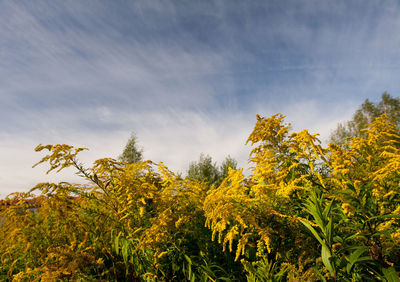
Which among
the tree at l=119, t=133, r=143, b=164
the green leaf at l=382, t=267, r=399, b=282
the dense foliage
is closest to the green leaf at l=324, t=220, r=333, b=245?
the dense foliage

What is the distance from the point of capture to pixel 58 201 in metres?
2.09

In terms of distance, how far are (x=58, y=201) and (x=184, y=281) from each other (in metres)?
1.43

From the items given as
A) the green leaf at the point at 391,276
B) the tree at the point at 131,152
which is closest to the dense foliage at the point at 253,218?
the green leaf at the point at 391,276

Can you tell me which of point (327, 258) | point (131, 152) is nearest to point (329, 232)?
point (327, 258)

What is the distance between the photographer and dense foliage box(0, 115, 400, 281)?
4.82 feet

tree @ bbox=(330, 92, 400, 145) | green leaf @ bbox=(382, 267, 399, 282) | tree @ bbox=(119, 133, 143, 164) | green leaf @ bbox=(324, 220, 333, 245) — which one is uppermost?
tree @ bbox=(330, 92, 400, 145)

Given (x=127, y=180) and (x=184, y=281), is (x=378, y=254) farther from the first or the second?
(x=127, y=180)

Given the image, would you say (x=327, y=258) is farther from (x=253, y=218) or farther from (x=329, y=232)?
(x=253, y=218)

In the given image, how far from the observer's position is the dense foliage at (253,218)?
1468 millimetres

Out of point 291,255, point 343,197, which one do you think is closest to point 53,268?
point 291,255

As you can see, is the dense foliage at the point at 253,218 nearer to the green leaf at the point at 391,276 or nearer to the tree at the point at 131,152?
the green leaf at the point at 391,276

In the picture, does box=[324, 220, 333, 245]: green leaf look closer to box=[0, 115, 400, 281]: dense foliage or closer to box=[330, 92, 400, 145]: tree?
box=[0, 115, 400, 281]: dense foliage

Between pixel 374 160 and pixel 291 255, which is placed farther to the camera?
pixel 374 160

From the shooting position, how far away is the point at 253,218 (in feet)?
5.58
